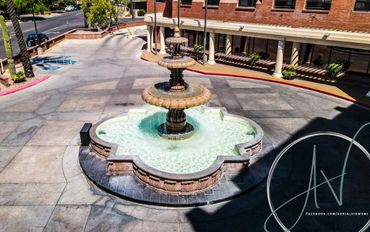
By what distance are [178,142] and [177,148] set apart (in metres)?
0.67

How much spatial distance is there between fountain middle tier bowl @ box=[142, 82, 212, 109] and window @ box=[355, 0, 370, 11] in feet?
55.3

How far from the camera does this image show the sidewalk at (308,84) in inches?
921

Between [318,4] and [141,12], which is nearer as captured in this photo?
[318,4]

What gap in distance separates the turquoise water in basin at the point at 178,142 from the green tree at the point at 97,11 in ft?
127

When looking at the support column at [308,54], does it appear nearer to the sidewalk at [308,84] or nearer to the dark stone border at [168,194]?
the sidewalk at [308,84]

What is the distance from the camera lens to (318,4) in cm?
2627

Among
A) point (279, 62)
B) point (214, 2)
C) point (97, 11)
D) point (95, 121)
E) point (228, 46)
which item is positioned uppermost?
point (214, 2)

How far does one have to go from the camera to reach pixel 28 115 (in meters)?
19.5

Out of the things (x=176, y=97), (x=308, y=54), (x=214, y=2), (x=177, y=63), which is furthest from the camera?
(x=214, y=2)

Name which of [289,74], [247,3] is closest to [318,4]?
[289,74]

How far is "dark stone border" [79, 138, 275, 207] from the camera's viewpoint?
38.0 ft

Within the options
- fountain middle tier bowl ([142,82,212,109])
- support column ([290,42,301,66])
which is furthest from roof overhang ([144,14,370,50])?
fountain middle tier bowl ([142,82,212,109])

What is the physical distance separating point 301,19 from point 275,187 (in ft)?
64.8

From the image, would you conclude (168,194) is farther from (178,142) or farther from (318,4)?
(318,4)
